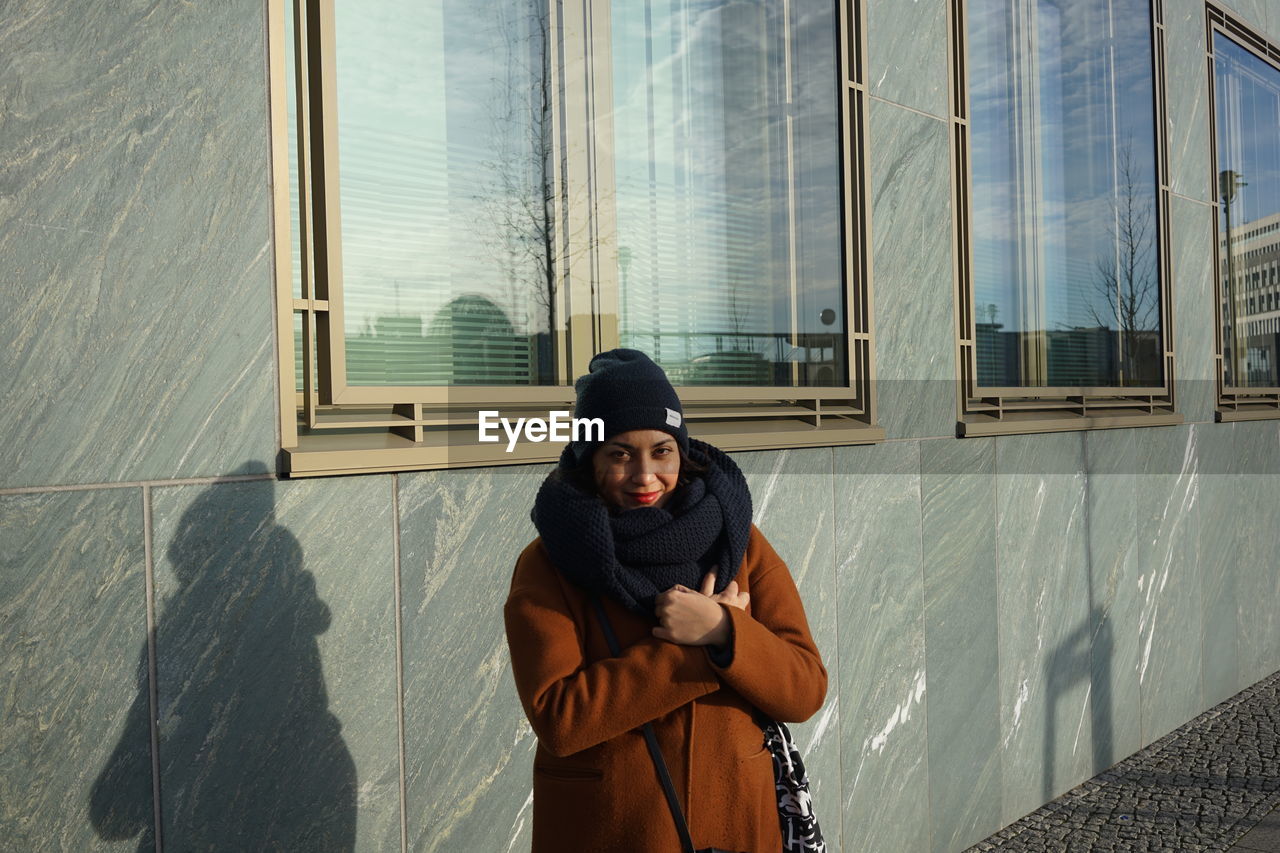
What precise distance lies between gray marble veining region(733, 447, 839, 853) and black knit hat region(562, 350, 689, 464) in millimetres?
2055

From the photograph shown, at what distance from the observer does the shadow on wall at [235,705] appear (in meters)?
2.75

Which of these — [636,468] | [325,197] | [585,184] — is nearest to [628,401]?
[636,468]

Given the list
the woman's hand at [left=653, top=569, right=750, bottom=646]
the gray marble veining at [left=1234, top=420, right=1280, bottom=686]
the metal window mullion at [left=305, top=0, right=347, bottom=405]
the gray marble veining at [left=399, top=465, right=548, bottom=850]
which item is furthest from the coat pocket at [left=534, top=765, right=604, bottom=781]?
the gray marble veining at [left=1234, top=420, right=1280, bottom=686]

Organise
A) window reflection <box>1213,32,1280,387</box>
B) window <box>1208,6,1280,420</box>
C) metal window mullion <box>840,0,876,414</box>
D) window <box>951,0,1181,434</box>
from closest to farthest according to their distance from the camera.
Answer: metal window mullion <box>840,0,876,414</box> → window <box>951,0,1181,434</box> → window <box>1208,6,1280,420</box> → window reflection <box>1213,32,1280,387</box>

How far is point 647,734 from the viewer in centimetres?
231

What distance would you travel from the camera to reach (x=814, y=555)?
187 inches

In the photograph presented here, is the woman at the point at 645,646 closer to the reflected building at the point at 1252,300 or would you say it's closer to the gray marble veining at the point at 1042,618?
the gray marble veining at the point at 1042,618

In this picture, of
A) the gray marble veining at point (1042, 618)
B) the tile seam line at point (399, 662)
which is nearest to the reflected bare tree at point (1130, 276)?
the gray marble veining at point (1042, 618)

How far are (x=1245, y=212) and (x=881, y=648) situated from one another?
6.27m

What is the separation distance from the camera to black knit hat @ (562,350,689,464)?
94.3 inches

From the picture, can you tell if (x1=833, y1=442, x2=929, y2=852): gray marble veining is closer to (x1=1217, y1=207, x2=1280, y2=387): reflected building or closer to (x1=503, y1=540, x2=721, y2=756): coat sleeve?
(x1=503, y1=540, x2=721, y2=756): coat sleeve

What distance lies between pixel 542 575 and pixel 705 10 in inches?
117

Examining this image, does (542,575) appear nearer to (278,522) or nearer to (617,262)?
(278,522)

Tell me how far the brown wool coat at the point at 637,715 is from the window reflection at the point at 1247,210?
24.6ft
